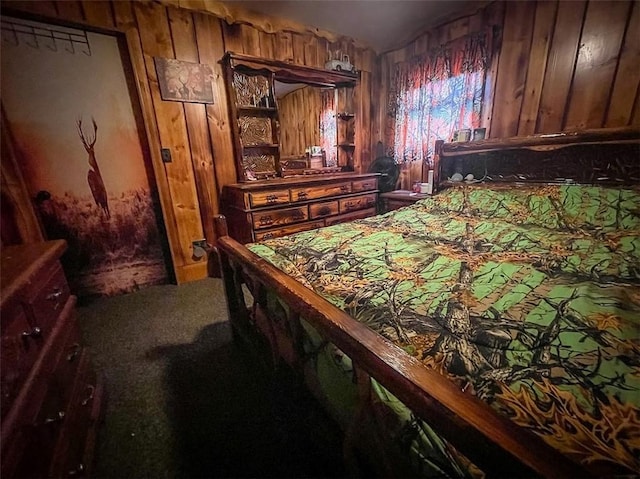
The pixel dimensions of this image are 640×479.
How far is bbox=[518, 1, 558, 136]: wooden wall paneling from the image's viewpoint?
2088mm

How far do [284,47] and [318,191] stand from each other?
1575 millimetres

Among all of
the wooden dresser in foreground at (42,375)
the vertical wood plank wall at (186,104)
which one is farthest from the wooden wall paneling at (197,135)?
the wooden dresser in foreground at (42,375)

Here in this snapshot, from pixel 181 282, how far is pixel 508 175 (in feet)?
10.6

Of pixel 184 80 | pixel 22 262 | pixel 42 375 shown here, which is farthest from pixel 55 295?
pixel 184 80

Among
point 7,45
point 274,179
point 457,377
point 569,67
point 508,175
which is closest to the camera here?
point 457,377

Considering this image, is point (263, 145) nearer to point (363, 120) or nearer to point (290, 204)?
point (290, 204)

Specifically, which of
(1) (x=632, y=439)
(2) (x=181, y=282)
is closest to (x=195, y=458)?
(1) (x=632, y=439)

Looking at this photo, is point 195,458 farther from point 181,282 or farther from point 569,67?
point 569,67

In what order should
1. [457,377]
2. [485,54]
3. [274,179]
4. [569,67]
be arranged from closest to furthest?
[457,377] < [569,67] < [485,54] < [274,179]

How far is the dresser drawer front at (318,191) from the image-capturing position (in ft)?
8.79

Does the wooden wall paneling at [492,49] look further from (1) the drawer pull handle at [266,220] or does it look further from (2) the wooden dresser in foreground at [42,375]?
(2) the wooden dresser in foreground at [42,375]

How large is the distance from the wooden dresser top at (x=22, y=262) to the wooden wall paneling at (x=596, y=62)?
3.33m

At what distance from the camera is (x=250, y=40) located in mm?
2613

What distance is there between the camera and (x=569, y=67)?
6.70 feet
